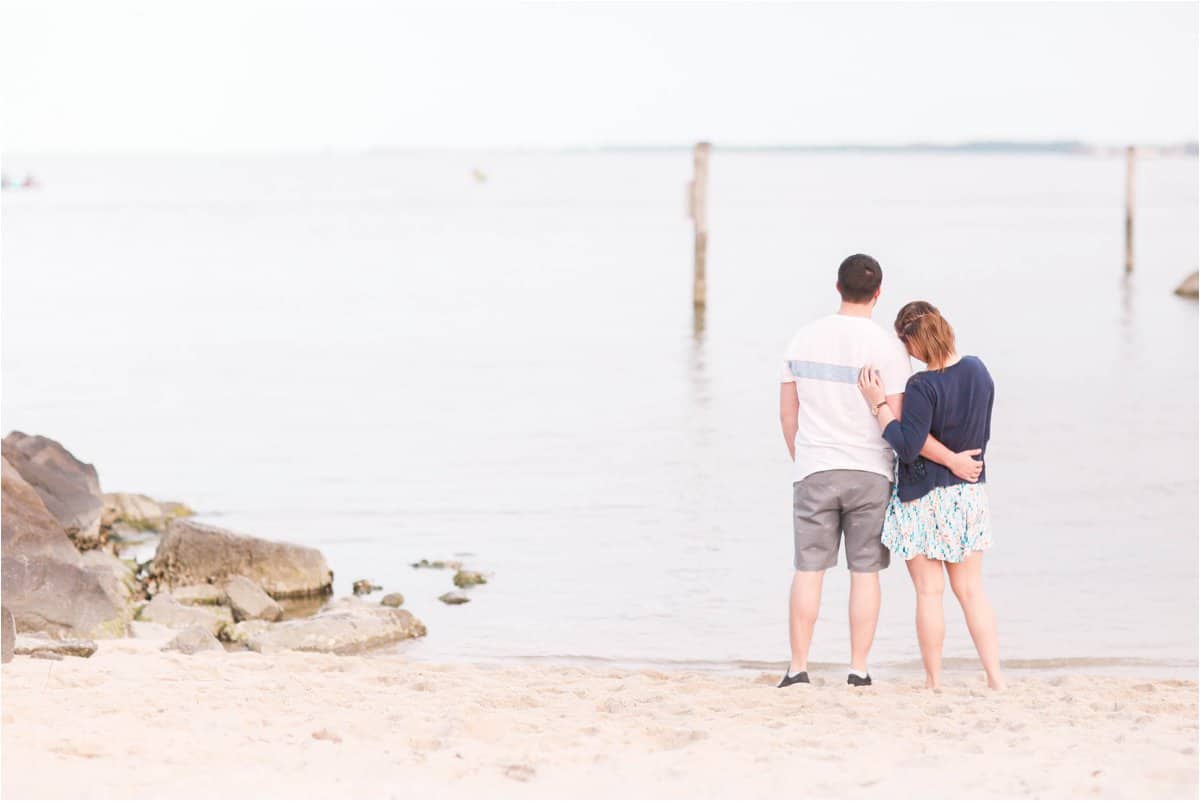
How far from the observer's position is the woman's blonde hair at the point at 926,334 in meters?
6.56

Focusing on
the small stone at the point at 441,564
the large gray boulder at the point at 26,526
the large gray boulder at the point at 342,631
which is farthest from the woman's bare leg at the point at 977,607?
the small stone at the point at 441,564

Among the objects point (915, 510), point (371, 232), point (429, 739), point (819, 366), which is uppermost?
point (371, 232)


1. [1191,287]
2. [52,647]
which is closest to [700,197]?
[1191,287]

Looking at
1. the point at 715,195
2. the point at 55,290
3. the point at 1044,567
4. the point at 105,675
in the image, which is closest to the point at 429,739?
the point at 105,675

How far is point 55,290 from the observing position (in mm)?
39344

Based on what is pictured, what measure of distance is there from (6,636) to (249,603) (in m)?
2.92

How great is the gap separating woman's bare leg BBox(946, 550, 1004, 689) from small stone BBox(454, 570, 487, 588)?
4747 millimetres

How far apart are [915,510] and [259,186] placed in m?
136

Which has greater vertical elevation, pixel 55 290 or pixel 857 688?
pixel 55 290

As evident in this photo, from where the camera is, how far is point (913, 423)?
21.5ft

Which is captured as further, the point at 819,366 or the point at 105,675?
the point at 105,675

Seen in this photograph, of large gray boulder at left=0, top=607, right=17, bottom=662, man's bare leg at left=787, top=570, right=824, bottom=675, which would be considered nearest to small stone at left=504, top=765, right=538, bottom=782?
man's bare leg at left=787, top=570, right=824, bottom=675

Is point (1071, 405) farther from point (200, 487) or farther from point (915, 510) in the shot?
point (915, 510)

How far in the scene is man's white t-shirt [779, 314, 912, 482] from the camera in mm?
6656
